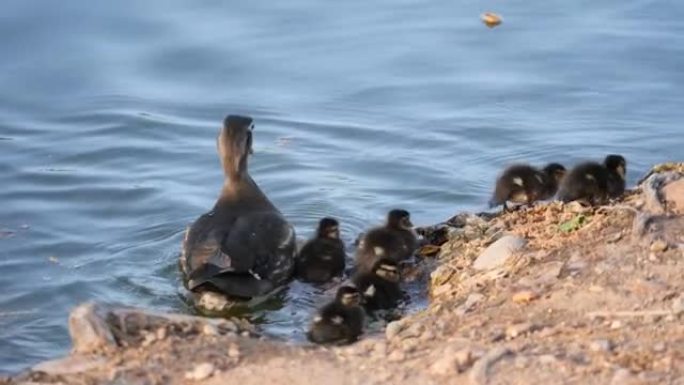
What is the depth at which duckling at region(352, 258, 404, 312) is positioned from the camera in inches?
415

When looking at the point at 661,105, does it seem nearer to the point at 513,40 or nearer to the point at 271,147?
the point at 513,40

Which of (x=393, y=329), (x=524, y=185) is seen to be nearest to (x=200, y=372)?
(x=393, y=329)

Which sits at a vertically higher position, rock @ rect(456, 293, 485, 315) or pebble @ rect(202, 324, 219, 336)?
rock @ rect(456, 293, 485, 315)

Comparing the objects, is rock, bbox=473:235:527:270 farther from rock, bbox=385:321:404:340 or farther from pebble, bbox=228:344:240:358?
pebble, bbox=228:344:240:358

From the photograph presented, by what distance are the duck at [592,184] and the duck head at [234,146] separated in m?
2.29

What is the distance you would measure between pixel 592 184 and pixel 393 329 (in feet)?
8.93

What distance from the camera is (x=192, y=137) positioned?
1474 centimetres

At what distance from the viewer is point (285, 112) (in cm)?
1534

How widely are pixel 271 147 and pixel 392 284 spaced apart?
3.97 meters

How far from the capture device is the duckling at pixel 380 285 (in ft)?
34.6

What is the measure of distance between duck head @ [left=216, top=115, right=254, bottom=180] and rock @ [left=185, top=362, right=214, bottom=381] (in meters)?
4.15

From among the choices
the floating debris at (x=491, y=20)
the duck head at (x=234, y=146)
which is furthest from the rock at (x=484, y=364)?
the floating debris at (x=491, y=20)

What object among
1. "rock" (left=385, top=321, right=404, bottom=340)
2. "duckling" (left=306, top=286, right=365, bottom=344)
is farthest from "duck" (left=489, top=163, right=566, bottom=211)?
"rock" (left=385, top=321, right=404, bottom=340)

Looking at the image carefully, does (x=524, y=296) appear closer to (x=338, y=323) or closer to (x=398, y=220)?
(x=338, y=323)
